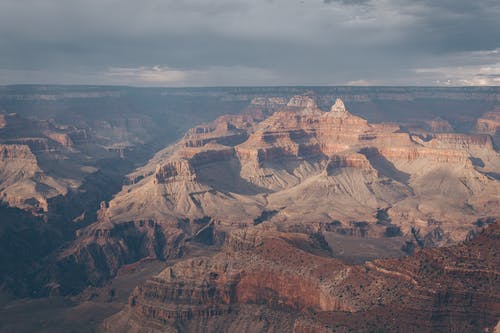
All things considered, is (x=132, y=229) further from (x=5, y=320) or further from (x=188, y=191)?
(x=5, y=320)

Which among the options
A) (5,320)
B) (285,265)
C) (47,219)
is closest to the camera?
(285,265)

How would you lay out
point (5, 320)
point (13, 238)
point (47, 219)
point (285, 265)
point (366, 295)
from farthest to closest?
point (47, 219)
point (13, 238)
point (5, 320)
point (285, 265)
point (366, 295)

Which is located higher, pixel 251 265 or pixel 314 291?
pixel 251 265

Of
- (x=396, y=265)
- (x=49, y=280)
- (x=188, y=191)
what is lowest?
(x=49, y=280)

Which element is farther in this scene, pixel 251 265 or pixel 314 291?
pixel 251 265

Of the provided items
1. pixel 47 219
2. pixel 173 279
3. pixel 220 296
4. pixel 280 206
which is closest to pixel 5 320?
pixel 173 279

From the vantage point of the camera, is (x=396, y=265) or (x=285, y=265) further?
(x=285, y=265)

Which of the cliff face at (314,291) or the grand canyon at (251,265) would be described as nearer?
the cliff face at (314,291)

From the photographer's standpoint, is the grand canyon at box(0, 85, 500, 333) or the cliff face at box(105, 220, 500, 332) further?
the grand canyon at box(0, 85, 500, 333)
